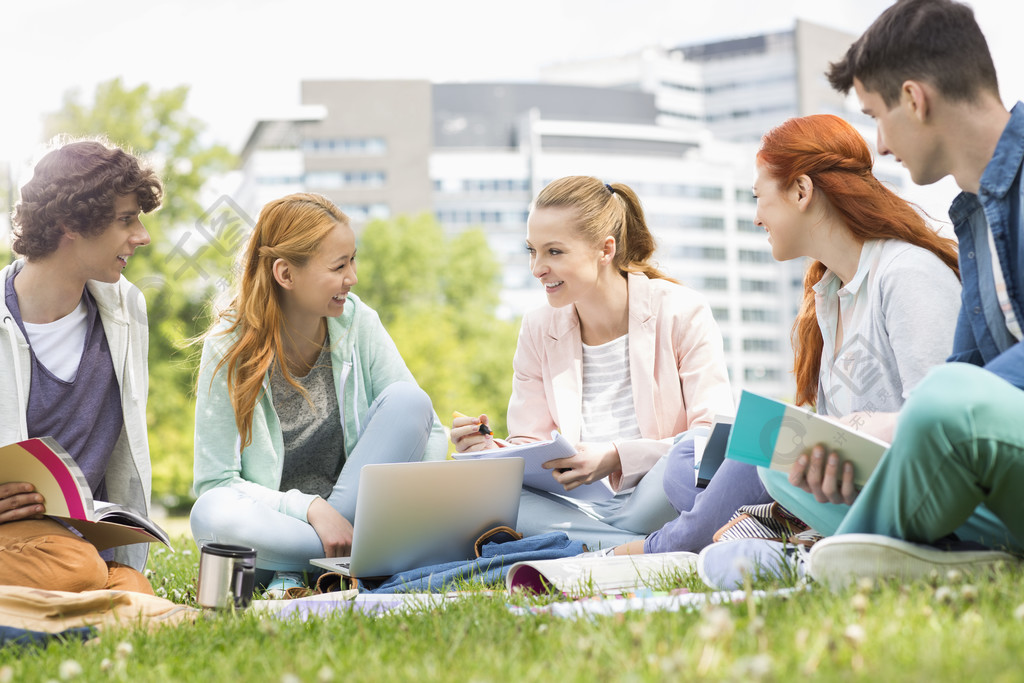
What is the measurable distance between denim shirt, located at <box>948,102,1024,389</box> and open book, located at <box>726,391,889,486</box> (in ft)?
1.38

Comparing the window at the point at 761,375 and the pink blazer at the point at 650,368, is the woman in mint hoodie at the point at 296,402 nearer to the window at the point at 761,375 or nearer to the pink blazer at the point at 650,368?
the pink blazer at the point at 650,368

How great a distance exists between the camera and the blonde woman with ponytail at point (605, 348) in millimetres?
3744

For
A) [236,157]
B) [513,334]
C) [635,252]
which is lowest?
[513,334]

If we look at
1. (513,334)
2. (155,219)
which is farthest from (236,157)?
(513,334)

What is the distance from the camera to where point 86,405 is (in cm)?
339

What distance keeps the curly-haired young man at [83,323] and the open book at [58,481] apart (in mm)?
227

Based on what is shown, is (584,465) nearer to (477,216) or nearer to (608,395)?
(608,395)

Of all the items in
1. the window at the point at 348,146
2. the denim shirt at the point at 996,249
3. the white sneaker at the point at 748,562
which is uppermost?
the window at the point at 348,146

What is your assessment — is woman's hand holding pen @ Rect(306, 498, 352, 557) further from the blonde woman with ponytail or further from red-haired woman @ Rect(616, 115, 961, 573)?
red-haired woman @ Rect(616, 115, 961, 573)

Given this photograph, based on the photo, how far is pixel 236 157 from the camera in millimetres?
21750

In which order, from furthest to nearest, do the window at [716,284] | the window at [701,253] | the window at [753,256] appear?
the window at [753,256], the window at [716,284], the window at [701,253]

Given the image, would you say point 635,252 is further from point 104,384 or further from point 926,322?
point 104,384

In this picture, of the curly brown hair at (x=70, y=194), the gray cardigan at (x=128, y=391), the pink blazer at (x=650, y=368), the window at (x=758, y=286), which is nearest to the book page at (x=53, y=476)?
the gray cardigan at (x=128, y=391)

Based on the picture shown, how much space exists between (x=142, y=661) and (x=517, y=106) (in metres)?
72.3
